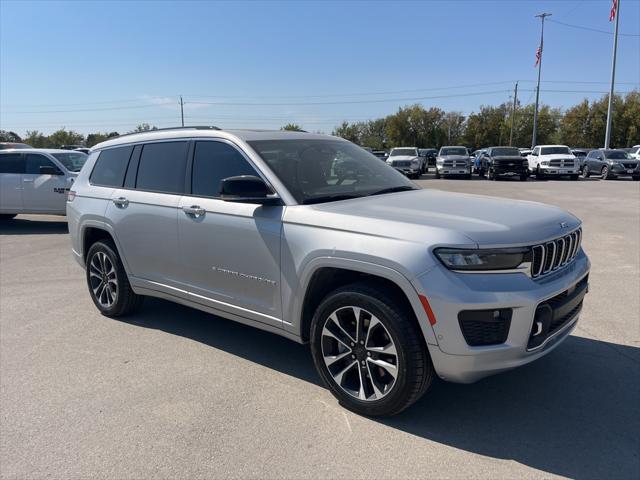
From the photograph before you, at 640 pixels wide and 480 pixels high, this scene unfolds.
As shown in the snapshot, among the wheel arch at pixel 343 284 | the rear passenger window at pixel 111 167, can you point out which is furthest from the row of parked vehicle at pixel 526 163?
the wheel arch at pixel 343 284

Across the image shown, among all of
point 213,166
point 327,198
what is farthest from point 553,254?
point 213,166

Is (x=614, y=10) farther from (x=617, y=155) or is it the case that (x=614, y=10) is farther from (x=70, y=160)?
(x=70, y=160)

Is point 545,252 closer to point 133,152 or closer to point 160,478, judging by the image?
point 160,478

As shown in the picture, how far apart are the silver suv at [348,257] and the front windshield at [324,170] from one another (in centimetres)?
2

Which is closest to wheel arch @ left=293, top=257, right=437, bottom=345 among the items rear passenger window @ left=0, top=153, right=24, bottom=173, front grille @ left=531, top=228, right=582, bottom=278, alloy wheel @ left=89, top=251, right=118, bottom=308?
front grille @ left=531, top=228, right=582, bottom=278

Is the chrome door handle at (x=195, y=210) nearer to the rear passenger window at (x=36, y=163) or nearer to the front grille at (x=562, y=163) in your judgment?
the rear passenger window at (x=36, y=163)

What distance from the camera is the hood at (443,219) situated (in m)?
2.99

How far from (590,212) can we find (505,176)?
50.8 feet

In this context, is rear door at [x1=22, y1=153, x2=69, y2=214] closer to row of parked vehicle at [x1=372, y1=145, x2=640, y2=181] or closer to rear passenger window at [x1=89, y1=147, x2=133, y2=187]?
rear passenger window at [x1=89, y1=147, x2=133, y2=187]

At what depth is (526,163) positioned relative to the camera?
28.1m

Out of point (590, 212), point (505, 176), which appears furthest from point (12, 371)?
point (505, 176)

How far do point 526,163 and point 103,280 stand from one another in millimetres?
26784

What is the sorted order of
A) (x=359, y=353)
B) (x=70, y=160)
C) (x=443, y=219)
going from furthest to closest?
(x=70, y=160), (x=359, y=353), (x=443, y=219)

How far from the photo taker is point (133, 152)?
5.16 m
